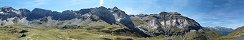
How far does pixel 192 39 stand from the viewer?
547 feet

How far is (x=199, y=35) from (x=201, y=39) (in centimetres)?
269

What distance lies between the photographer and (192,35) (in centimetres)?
17250

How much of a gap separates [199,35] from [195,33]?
2.04 m

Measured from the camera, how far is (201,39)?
17188cm

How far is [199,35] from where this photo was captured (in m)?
170

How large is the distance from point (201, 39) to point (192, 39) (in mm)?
7192

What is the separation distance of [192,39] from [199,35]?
18.1 ft

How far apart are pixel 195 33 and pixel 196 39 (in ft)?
15.8

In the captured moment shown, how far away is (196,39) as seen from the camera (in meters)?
166

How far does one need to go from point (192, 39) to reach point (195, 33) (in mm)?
4753

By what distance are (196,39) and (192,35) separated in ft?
21.6

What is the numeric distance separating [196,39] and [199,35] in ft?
16.5
